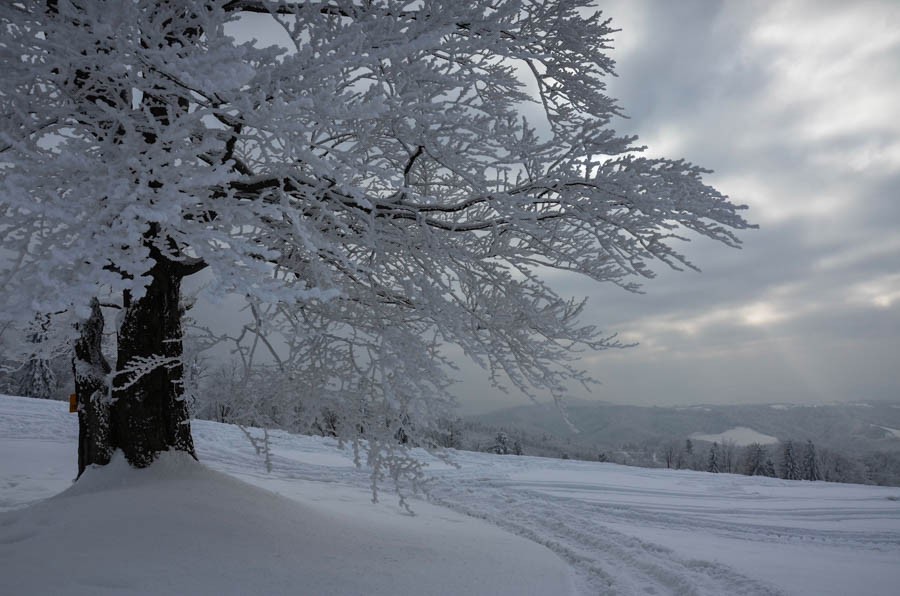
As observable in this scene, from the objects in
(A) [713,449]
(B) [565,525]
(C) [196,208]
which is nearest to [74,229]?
(C) [196,208]

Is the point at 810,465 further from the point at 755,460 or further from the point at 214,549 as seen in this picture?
the point at 214,549

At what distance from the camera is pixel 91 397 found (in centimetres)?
559

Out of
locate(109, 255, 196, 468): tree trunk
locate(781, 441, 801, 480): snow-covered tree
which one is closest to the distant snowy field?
locate(109, 255, 196, 468): tree trunk

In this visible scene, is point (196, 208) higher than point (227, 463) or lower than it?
higher

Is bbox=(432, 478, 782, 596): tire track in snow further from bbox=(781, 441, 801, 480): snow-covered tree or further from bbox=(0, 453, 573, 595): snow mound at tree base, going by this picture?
bbox=(781, 441, 801, 480): snow-covered tree

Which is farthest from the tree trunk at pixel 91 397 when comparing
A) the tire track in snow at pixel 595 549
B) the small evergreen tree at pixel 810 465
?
the small evergreen tree at pixel 810 465

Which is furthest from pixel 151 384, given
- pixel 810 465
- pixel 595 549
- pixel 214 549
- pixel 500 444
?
pixel 810 465

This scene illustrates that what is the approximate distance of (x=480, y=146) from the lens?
4.14 meters

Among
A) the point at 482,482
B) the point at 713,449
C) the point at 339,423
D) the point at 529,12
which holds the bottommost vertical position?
A: the point at 713,449

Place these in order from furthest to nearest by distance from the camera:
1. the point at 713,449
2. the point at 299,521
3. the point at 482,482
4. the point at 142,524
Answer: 1. the point at 713,449
2. the point at 482,482
3. the point at 299,521
4. the point at 142,524

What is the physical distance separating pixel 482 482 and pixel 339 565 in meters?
6.83

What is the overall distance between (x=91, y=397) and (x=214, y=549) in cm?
275

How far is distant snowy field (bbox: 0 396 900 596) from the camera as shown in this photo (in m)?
3.79

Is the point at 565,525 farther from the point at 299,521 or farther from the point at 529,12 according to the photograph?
the point at 529,12
